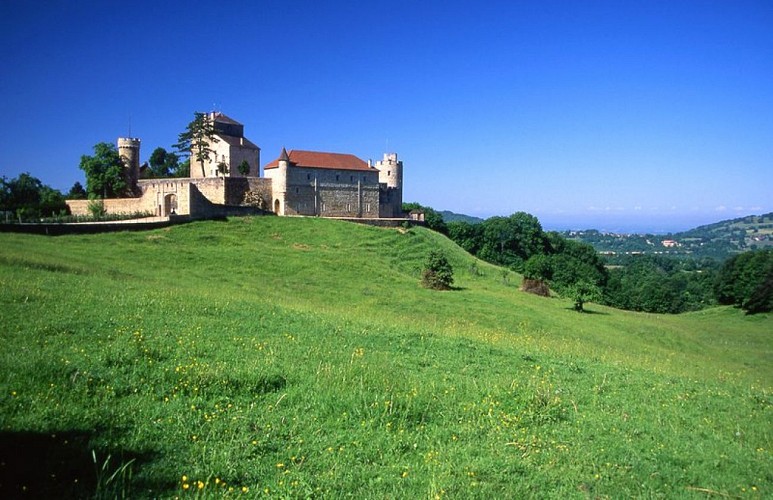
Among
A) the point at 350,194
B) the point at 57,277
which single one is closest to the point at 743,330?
the point at 350,194

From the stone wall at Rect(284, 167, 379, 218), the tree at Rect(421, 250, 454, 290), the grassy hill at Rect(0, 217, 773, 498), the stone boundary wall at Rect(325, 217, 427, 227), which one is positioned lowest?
the tree at Rect(421, 250, 454, 290)

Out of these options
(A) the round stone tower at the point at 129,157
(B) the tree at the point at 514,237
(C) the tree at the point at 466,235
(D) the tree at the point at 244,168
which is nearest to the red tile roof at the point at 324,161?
(D) the tree at the point at 244,168

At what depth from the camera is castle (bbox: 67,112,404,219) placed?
170ft

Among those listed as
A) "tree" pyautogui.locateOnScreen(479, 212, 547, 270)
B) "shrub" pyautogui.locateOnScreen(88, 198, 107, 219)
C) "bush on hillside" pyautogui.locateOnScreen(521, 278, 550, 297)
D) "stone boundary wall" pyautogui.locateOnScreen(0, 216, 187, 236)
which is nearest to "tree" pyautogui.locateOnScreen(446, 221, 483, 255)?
"tree" pyautogui.locateOnScreen(479, 212, 547, 270)

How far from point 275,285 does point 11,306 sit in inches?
700

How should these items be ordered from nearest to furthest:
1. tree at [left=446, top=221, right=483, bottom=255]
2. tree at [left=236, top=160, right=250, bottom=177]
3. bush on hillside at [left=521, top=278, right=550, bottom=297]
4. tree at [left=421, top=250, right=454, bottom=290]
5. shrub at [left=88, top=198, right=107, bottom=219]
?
tree at [left=421, top=250, right=454, bottom=290], shrub at [left=88, top=198, right=107, bottom=219], bush on hillside at [left=521, top=278, right=550, bottom=297], tree at [left=236, top=160, right=250, bottom=177], tree at [left=446, top=221, right=483, bottom=255]

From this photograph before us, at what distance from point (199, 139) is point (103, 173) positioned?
11.7 metres

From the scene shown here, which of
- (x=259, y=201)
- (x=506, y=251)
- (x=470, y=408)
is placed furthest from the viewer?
(x=506, y=251)

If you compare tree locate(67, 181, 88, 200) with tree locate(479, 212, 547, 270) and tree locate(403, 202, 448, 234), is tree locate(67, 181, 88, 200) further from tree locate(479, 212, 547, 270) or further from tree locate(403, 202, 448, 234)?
tree locate(479, 212, 547, 270)

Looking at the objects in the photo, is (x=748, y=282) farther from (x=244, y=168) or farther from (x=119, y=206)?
(x=119, y=206)

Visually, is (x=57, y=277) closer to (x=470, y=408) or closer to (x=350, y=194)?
(x=470, y=408)

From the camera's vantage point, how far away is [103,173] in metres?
A: 54.9

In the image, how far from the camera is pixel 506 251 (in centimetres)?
9406

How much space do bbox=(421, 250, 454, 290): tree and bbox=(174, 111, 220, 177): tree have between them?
35929mm
